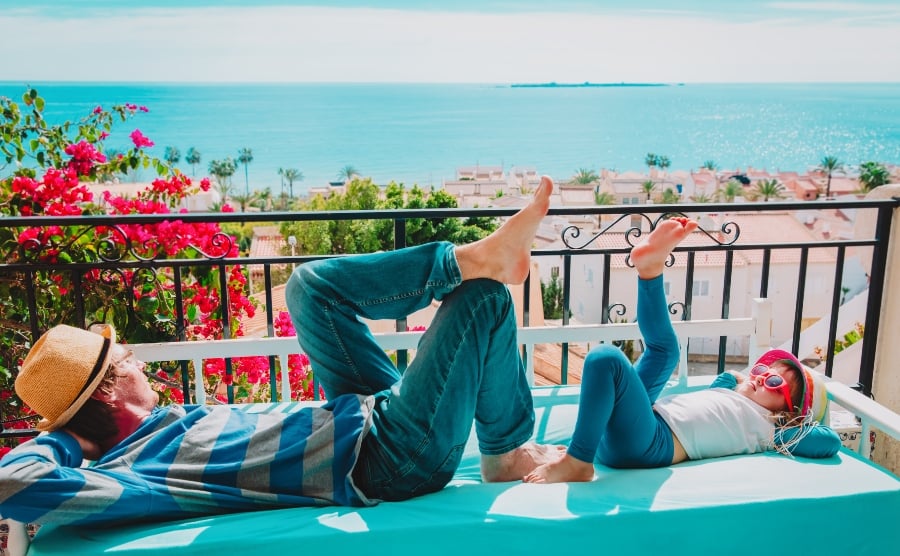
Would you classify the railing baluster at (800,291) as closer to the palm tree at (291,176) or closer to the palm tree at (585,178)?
the palm tree at (585,178)

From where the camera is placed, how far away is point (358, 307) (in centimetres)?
161

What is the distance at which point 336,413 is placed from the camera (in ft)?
5.17

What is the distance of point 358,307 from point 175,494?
Result: 1.80ft

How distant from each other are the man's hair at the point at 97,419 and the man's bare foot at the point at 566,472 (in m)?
0.95

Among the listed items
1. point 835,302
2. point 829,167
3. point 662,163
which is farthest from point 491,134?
point 835,302

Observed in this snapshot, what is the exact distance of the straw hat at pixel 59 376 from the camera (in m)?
1.40

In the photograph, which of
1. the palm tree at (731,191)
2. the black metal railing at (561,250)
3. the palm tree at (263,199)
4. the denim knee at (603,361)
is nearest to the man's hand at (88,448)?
the black metal railing at (561,250)

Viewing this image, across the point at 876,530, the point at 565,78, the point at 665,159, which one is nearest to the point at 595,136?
the point at 565,78

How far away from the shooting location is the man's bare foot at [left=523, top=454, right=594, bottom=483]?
5.25 ft

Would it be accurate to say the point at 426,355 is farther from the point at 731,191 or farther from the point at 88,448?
the point at 731,191

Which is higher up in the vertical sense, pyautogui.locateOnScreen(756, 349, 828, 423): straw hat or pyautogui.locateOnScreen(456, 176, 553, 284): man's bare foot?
pyautogui.locateOnScreen(456, 176, 553, 284): man's bare foot

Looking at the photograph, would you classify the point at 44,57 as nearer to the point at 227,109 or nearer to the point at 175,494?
the point at 227,109

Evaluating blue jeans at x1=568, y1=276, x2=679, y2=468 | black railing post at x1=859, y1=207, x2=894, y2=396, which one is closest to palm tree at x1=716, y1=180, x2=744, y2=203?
black railing post at x1=859, y1=207, x2=894, y2=396

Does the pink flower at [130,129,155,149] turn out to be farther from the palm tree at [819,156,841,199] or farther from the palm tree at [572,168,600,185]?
the palm tree at [819,156,841,199]
